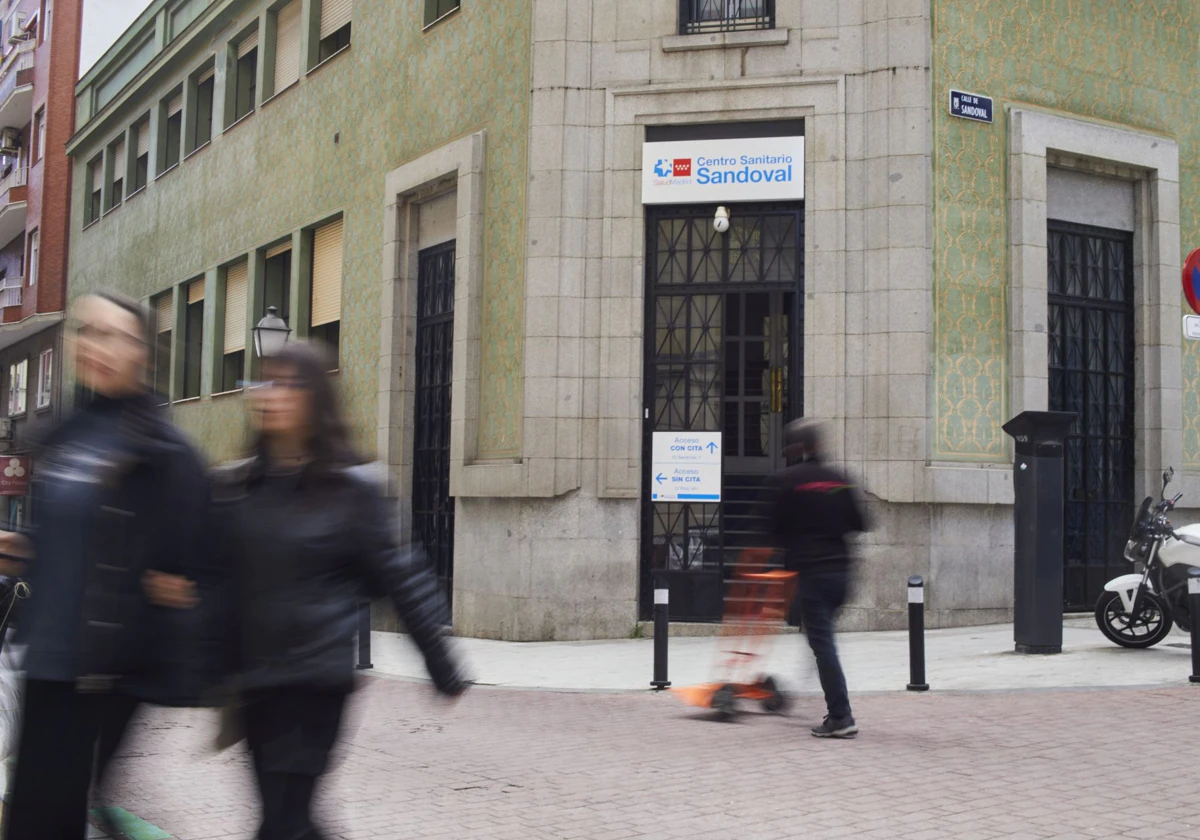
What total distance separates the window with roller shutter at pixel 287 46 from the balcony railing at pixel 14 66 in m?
18.3

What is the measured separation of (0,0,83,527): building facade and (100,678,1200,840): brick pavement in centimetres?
2796

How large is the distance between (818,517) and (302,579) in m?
4.88

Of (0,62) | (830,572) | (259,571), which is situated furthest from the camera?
(0,62)

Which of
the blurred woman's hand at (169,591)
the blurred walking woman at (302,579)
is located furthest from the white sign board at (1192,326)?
the blurred woman's hand at (169,591)

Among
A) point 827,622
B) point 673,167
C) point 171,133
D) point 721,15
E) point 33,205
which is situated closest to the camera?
point 827,622

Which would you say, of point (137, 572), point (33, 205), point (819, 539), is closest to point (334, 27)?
point (819, 539)

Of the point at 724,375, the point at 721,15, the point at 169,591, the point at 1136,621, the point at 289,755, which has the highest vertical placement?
the point at 721,15

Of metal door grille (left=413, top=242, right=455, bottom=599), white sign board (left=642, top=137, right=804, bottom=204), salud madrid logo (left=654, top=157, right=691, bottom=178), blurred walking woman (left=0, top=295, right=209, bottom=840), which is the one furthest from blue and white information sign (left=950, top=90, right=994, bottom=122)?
blurred walking woman (left=0, top=295, right=209, bottom=840)

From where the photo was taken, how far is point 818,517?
305 inches

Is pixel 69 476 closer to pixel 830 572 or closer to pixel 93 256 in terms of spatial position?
pixel 830 572

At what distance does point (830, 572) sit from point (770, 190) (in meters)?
7.06

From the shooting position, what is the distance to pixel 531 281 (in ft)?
47.4

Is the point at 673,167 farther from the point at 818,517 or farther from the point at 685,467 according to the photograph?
the point at 818,517

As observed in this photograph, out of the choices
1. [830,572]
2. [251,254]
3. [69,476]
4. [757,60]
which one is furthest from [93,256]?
[69,476]
